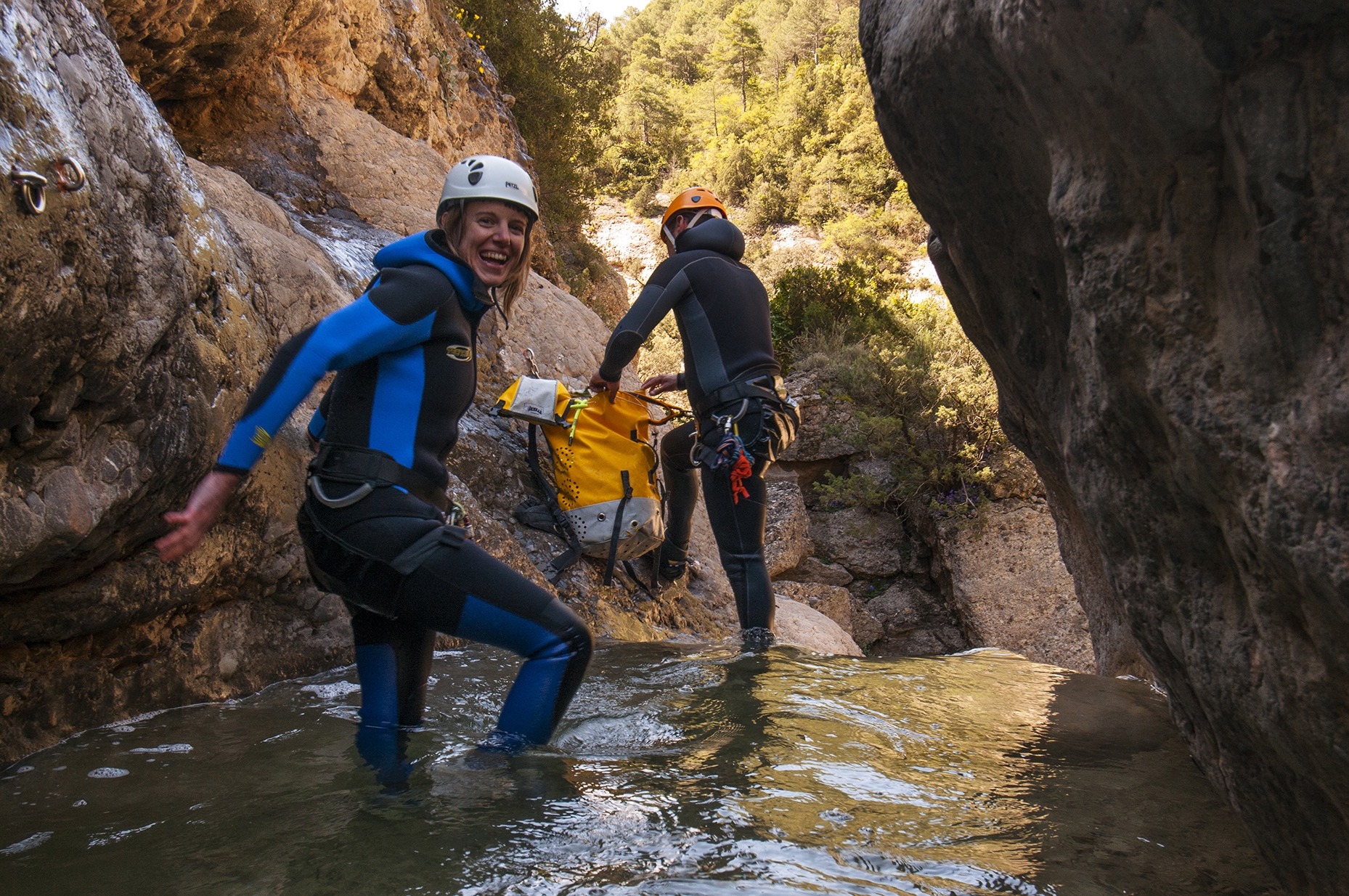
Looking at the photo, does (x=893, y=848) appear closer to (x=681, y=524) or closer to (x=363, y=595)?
(x=363, y=595)

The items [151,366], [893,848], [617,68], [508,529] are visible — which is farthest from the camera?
[617,68]

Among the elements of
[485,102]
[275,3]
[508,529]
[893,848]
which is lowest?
[893,848]

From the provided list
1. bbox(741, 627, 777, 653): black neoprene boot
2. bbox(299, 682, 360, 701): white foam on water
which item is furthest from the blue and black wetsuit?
bbox(741, 627, 777, 653): black neoprene boot

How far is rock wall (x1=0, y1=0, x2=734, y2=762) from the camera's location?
232cm

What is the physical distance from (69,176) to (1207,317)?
2592mm

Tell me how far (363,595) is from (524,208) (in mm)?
1301

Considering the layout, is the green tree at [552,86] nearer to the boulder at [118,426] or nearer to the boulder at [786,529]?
the boulder at [786,529]

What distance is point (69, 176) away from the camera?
230 centimetres

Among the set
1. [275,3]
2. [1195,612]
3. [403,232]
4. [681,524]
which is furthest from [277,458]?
[275,3]

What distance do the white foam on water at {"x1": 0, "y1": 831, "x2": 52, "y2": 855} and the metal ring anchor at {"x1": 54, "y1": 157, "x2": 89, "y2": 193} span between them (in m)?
1.57

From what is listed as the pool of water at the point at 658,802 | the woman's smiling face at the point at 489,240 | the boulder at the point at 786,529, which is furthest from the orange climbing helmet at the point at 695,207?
the boulder at the point at 786,529

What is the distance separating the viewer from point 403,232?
7242 millimetres

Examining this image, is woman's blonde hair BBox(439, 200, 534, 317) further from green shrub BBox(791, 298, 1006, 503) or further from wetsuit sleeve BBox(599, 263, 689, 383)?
green shrub BBox(791, 298, 1006, 503)

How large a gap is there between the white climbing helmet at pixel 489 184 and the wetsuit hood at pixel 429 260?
0.64 ft
